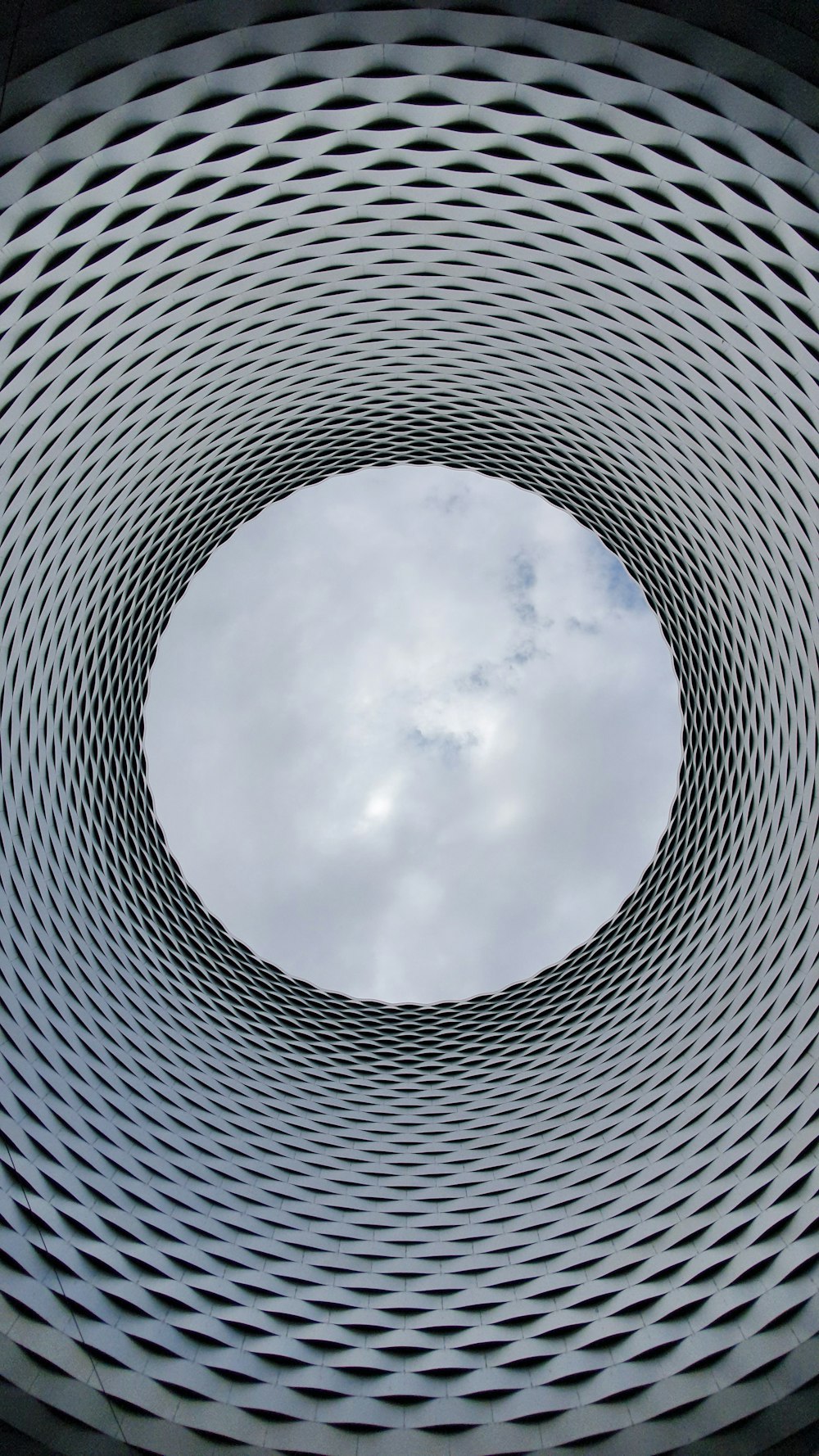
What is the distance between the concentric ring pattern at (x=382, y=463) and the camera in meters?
16.3

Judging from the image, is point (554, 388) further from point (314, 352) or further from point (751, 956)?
point (751, 956)

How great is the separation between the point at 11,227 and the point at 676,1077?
32915 mm

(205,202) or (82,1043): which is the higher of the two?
(205,202)

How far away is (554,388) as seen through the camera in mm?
31781

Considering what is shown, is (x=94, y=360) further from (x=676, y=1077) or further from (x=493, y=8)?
(x=676, y=1077)

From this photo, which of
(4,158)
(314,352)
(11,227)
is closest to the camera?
(4,158)

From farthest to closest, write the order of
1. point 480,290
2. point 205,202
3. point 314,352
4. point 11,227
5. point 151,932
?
point 151,932, point 314,352, point 480,290, point 205,202, point 11,227

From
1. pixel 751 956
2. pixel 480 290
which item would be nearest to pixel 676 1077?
pixel 751 956

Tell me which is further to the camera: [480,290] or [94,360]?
[480,290]

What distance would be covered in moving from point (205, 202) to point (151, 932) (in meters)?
27.7

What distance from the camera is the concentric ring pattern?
1634 centimetres

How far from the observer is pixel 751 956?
3231 cm

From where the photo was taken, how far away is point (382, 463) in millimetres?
41281

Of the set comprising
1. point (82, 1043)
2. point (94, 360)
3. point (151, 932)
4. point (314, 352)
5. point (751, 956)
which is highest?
point (314, 352)
